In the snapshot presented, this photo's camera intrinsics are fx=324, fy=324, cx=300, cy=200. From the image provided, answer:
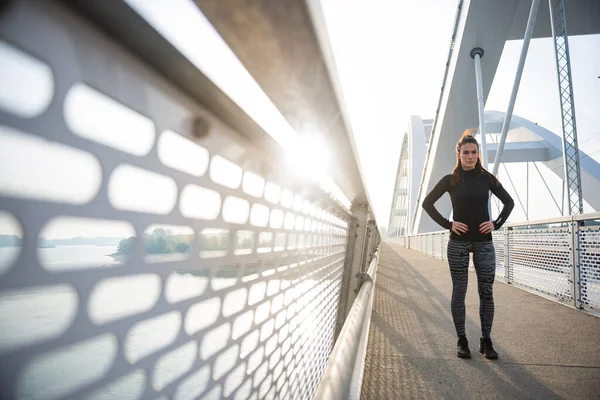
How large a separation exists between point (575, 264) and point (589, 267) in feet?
0.80

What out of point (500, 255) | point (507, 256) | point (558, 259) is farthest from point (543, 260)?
point (500, 255)

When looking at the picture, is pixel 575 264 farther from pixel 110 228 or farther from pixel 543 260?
pixel 110 228

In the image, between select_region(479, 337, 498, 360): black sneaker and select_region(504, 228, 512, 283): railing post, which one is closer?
select_region(479, 337, 498, 360): black sneaker

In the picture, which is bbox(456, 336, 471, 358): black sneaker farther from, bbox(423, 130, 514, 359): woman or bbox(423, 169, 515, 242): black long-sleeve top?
bbox(423, 169, 515, 242): black long-sleeve top

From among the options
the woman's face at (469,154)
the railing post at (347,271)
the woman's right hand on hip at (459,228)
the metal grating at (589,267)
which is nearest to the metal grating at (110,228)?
the woman's right hand on hip at (459,228)

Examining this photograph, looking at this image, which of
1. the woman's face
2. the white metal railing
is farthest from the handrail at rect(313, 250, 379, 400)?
the white metal railing

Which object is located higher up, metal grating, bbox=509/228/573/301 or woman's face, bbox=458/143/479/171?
woman's face, bbox=458/143/479/171

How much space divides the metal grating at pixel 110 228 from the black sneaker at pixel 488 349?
2248mm

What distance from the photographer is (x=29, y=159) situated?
40cm

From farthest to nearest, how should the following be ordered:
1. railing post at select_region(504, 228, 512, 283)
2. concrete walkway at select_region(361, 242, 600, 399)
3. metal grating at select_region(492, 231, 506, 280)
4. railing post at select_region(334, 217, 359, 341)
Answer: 1. metal grating at select_region(492, 231, 506, 280)
2. railing post at select_region(504, 228, 512, 283)
3. railing post at select_region(334, 217, 359, 341)
4. concrete walkway at select_region(361, 242, 600, 399)

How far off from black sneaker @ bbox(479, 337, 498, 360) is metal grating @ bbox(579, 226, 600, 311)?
236cm

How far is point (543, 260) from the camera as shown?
5102 millimetres

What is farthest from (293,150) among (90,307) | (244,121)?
(90,307)

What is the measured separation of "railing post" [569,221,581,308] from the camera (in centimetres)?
416
